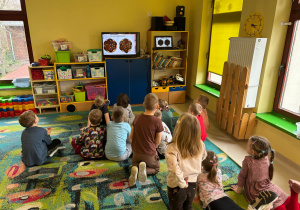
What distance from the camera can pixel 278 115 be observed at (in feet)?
10.1

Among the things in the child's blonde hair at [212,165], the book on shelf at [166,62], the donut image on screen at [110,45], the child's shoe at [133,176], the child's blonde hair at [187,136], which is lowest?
the child's shoe at [133,176]

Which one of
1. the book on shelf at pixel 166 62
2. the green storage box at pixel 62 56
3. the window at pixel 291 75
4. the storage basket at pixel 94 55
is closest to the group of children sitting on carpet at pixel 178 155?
the window at pixel 291 75

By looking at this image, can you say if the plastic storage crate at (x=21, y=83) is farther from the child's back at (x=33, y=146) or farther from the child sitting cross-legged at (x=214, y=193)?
the child sitting cross-legged at (x=214, y=193)

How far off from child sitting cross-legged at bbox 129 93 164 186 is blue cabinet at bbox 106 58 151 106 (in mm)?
2395

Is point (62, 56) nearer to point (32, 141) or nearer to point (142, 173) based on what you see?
point (32, 141)

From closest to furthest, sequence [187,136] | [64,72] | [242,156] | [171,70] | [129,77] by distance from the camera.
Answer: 1. [187,136]
2. [242,156]
3. [64,72]
4. [129,77]
5. [171,70]

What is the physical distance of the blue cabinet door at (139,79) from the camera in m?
4.58

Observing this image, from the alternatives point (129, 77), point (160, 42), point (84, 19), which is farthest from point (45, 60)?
point (160, 42)

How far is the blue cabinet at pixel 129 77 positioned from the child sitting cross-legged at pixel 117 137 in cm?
207

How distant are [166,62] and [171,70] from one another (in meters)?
0.40

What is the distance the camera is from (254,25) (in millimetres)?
3066

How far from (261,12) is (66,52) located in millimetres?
3386

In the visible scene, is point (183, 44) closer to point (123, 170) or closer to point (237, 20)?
point (237, 20)

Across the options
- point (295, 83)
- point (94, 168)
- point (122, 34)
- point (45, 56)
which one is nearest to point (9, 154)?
point (94, 168)
